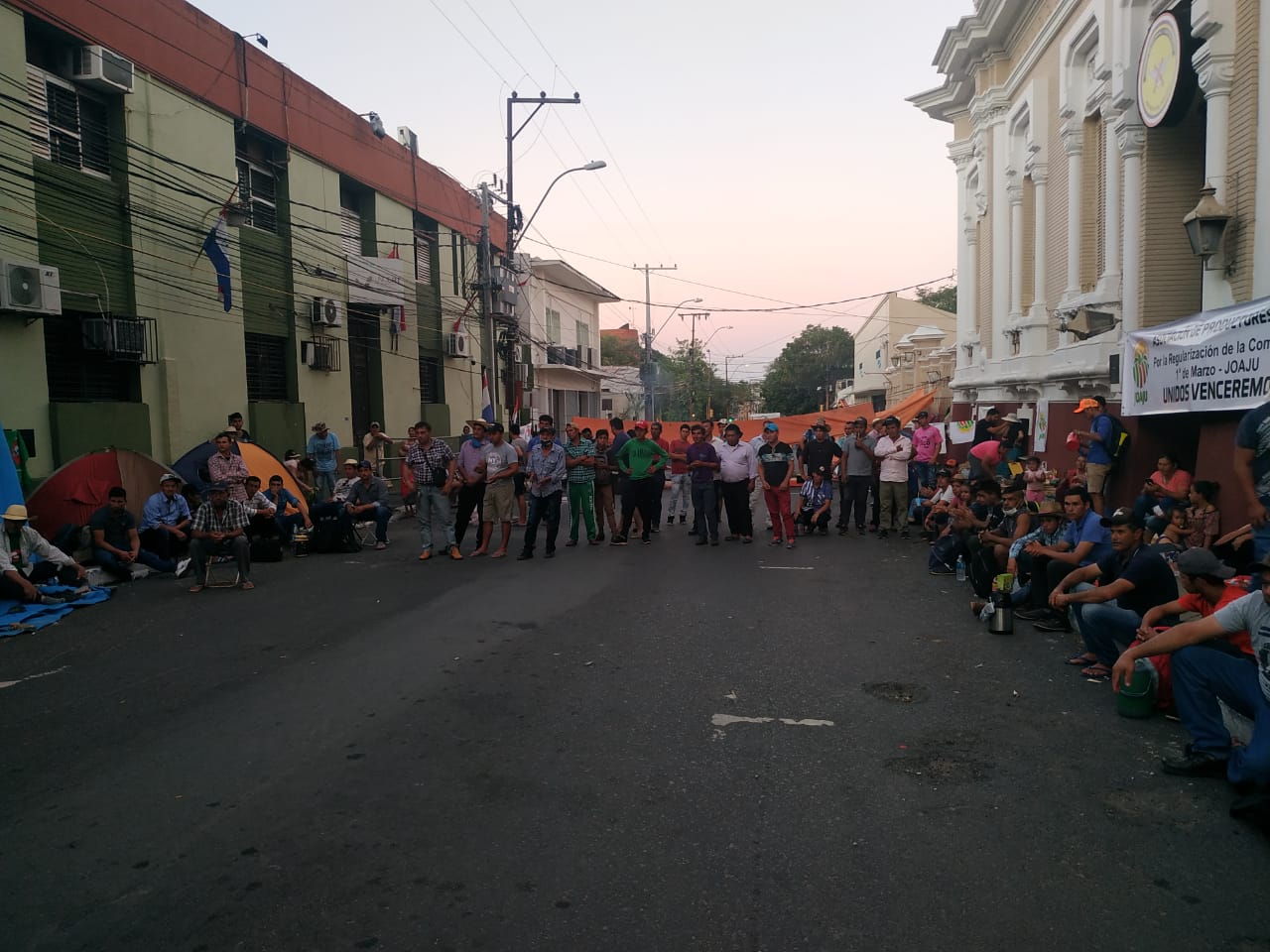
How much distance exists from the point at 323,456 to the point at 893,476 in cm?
1032

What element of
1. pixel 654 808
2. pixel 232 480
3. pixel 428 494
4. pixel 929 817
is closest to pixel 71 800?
pixel 654 808

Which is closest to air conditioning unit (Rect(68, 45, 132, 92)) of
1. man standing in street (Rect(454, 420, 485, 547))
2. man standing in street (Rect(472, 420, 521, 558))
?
man standing in street (Rect(454, 420, 485, 547))

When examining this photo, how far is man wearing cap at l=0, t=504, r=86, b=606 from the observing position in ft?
31.2

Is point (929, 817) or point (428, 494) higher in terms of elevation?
point (428, 494)

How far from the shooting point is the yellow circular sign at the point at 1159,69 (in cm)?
1071

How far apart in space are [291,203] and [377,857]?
18.6 meters

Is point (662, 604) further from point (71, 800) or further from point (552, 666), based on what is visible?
point (71, 800)

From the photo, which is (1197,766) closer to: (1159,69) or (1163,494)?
(1163,494)

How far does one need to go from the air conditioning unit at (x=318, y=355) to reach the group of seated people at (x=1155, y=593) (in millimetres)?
13965

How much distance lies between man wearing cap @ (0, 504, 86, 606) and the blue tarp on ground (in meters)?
0.11

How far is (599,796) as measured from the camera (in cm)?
464

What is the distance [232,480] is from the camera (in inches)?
520

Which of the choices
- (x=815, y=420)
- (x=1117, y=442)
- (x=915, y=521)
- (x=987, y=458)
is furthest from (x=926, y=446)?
(x=815, y=420)

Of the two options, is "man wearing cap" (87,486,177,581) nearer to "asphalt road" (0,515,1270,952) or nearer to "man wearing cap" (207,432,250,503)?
"man wearing cap" (207,432,250,503)
